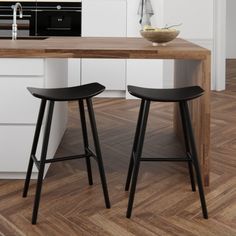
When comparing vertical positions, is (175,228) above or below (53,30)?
below

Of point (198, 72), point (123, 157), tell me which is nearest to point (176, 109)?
point (123, 157)

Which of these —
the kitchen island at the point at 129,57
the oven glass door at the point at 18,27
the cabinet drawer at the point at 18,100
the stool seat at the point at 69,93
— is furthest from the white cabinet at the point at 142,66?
the stool seat at the point at 69,93

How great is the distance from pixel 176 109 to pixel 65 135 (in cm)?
108

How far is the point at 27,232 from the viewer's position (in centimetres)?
242

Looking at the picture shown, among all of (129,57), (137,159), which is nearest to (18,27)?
(129,57)

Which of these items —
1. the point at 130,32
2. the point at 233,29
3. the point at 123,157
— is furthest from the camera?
the point at 233,29

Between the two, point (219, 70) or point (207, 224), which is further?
point (219, 70)

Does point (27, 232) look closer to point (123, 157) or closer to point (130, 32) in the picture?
point (123, 157)

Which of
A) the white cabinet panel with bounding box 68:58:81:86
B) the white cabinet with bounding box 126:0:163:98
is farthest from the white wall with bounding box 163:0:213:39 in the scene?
the white cabinet panel with bounding box 68:58:81:86

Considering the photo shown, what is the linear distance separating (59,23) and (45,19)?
0.64 ft

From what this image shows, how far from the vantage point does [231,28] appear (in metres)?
11.1

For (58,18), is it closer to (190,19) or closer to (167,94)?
Result: (190,19)

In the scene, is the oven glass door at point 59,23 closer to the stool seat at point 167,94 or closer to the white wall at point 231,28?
the stool seat at point 167,94

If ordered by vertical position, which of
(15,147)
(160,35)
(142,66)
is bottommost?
(15,147)
